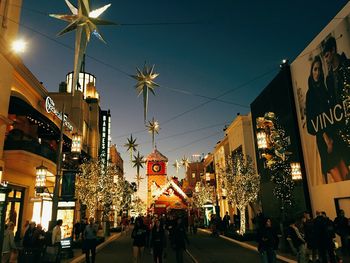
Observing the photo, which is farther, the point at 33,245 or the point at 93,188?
the point at 93,188

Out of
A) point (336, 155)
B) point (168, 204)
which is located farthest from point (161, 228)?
point (168, 204)

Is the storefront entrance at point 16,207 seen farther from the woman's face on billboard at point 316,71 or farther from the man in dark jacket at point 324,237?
the woman's face on billboard at point 316,71

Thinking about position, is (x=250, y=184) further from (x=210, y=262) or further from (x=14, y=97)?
(x=14, y=97)

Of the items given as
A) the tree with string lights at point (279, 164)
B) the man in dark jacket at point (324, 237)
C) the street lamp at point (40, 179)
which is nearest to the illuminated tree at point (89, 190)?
the street lamp at point (40, 179)

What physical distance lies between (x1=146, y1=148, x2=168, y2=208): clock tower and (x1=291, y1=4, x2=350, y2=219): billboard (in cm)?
4357

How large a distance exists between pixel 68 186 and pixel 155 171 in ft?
157

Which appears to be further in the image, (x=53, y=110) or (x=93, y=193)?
(x=93, y=193)

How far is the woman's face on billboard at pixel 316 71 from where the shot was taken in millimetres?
19416

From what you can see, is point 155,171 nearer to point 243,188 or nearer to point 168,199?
point 168,199

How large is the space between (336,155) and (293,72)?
8.37 meters

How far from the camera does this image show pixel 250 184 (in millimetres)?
25109

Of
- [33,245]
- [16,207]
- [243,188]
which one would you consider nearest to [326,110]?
[243,188]

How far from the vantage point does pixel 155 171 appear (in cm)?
6425

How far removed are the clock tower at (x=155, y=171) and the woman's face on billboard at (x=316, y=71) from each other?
46150 millimetres
